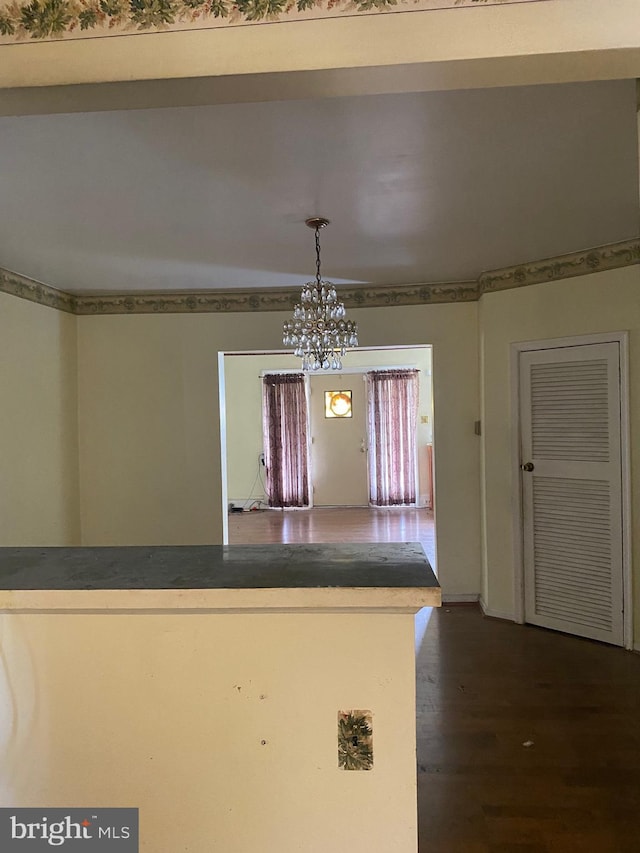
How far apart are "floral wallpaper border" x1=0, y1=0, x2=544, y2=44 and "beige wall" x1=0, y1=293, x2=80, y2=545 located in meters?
2.59

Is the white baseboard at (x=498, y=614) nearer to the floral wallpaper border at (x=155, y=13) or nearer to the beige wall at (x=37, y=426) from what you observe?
the beige wall at (x=37, y=426)

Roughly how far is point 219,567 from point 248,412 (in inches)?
278

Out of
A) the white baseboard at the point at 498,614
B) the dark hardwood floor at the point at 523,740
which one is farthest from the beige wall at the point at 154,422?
the white baseboard at the point at 498,614

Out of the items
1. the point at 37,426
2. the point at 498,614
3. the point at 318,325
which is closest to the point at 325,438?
the point at 498,614

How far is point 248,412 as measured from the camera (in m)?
8.12

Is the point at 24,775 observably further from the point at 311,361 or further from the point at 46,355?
the point at 46,355

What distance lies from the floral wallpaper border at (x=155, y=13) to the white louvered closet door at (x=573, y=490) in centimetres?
266

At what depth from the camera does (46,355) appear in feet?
12.1

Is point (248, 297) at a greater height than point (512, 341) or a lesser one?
greater

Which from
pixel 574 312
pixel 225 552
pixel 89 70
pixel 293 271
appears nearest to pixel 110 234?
pixel 293 271

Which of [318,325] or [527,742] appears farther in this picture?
[318,325]

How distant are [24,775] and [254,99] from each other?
4.96 feet

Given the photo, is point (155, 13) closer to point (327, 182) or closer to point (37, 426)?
point (327, 182)

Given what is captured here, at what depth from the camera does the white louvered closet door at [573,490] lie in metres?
3.14
